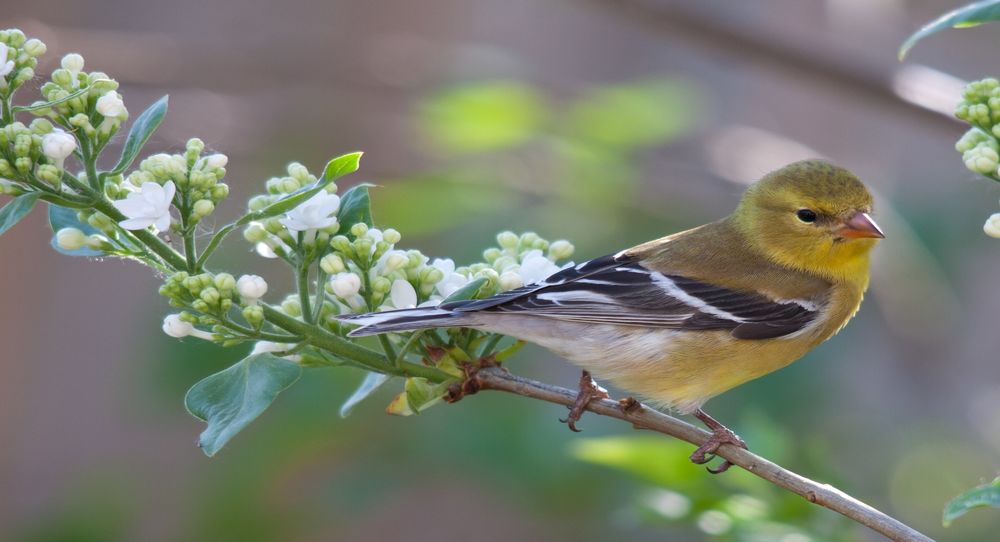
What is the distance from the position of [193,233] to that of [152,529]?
6109mm

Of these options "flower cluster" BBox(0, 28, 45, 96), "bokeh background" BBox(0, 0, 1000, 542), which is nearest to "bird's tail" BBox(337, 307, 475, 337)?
"flower cluster" BBox(0, 28, 45, 96)

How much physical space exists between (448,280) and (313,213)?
1.26ft

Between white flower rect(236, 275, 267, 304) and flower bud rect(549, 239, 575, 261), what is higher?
flower bud rect(549, 239, 575, 261)

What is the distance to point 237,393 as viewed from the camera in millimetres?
1991

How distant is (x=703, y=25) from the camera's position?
191 inches

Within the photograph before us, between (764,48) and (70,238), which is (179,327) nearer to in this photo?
(70,238)

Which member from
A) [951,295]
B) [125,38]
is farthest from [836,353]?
[125,38]

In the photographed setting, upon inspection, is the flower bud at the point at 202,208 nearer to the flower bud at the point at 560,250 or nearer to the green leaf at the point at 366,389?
the green leaf at the point at 366,389

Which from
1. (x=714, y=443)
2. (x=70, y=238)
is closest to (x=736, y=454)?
(x=714, y=443)

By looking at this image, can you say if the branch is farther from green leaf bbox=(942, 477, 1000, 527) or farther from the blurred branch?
the blurred branch

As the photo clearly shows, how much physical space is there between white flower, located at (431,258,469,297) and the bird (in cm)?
17

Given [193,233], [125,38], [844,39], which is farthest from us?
[844,39]

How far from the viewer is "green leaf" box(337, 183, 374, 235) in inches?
90.4

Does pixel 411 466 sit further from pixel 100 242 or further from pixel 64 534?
pixel 100 242
